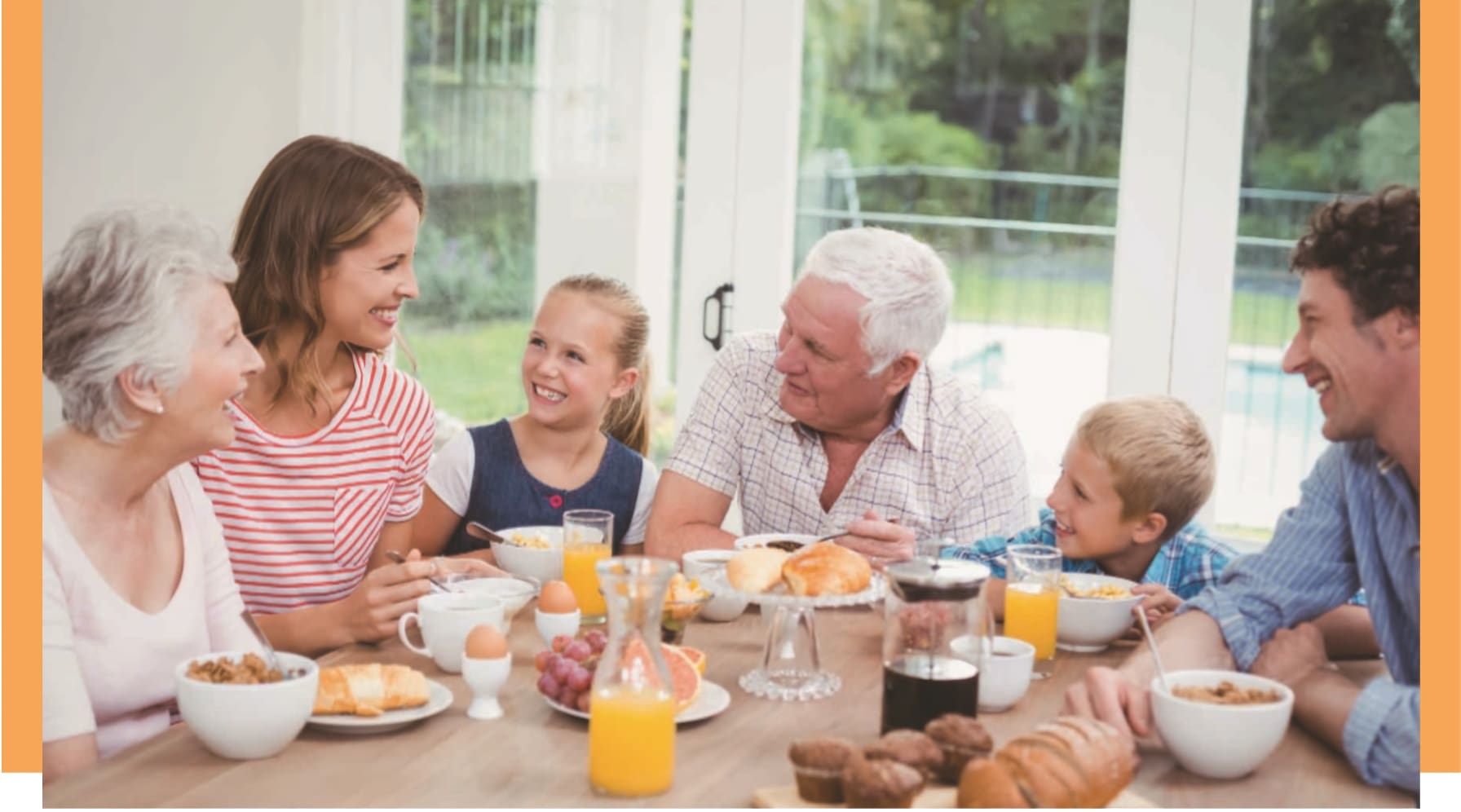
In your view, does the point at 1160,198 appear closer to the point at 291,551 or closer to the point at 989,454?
the point at 989,454

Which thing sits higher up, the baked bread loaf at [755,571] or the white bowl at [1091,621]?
the baked bread loaf at [755,571]

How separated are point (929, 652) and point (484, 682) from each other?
0.49 metres

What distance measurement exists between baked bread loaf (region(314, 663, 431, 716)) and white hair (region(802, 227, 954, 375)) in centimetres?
108

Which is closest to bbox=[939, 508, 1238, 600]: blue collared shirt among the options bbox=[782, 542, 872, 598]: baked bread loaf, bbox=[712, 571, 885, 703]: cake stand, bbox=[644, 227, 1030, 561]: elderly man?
bbox=[644, 227, 1030, 561]: elderly man

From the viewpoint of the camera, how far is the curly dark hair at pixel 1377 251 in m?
1.62

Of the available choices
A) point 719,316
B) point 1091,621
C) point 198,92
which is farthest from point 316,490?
point 198,92

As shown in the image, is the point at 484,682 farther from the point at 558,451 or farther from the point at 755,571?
the point at 558,451

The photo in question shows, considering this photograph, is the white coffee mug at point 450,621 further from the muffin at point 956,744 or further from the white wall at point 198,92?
the white wall at point 198,92

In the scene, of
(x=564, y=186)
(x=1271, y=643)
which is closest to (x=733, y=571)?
(x=1271, y=643)

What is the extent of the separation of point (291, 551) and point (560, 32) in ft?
7.12

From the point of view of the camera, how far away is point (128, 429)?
5.69 feet

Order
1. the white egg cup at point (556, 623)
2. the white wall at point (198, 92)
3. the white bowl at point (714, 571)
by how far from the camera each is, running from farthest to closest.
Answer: the white wall at point (198, 92), the white bowl at point (714, 571), the white egg cup at point (556, 623)

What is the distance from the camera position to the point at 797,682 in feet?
5.87
